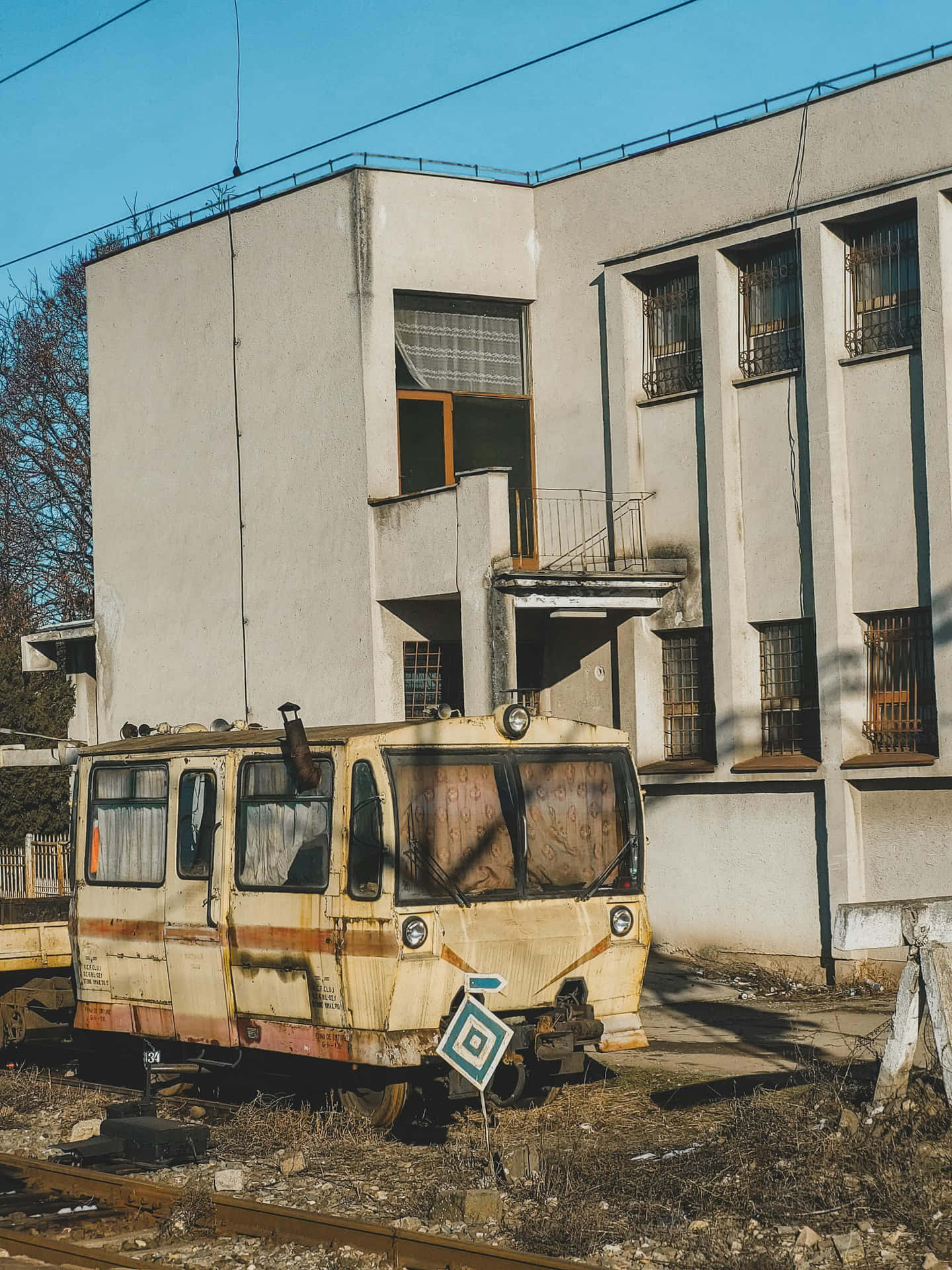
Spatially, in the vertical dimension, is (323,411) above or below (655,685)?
above

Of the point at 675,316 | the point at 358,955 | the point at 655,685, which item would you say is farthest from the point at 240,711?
the point at 358,955

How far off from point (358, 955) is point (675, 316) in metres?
11.5

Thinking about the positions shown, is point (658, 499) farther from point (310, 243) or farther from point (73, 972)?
point (73, 972)

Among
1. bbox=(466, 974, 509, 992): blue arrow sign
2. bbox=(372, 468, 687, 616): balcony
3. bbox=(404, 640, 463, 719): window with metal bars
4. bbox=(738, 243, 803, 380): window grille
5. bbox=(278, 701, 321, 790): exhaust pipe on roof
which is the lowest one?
bbox=(466, 974, 509, 992): blue arrow sign

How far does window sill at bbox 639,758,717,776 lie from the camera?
19.5m

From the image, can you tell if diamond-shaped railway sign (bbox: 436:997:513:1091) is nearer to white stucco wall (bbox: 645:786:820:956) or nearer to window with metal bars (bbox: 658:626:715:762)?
white stucco wall (bbox: 645:786:820:956)

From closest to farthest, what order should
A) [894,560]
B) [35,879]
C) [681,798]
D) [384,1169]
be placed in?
[384,1169] → [894,560] → [681,798] → [35,879]

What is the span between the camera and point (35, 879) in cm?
2634

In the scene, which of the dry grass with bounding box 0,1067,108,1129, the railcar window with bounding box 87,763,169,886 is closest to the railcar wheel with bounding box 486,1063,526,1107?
the railcar window with bounding box 87,763,169,886

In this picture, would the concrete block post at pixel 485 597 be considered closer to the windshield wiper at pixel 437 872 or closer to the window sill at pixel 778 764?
the window sill at pixel 778 764

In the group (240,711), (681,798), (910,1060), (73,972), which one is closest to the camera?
(910,1060)

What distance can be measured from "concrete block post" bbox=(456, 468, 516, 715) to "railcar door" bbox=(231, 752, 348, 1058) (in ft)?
23.0

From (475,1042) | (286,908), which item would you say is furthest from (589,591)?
(475,1042)

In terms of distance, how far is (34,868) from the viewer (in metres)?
26.3
